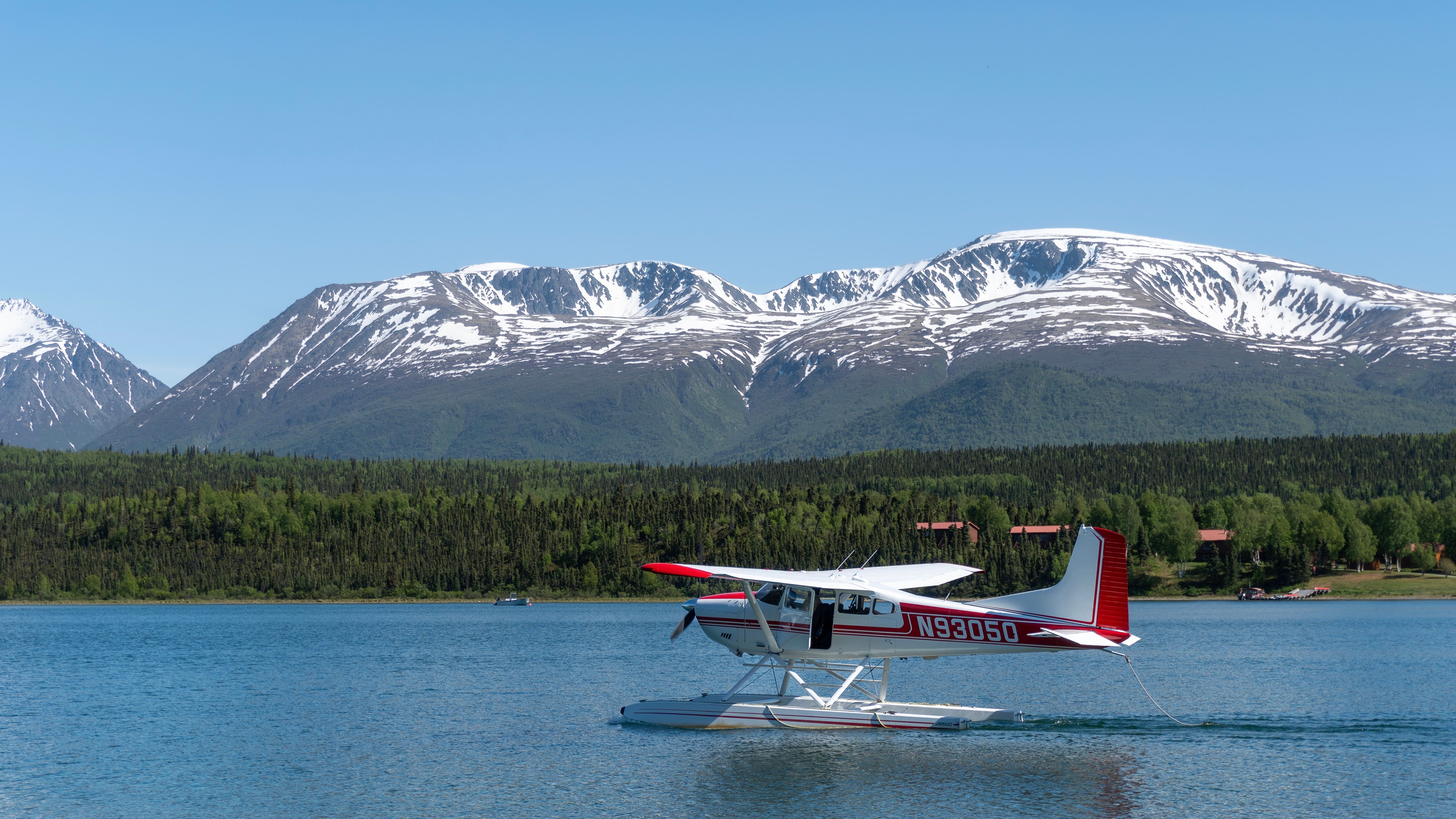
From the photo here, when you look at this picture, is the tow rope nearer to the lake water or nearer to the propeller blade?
the lake water

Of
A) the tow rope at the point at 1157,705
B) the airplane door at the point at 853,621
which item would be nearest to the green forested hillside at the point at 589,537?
the tow rope at the point at 1157,705

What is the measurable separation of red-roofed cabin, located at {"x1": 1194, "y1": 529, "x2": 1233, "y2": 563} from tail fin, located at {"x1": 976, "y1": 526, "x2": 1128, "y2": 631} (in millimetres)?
117985

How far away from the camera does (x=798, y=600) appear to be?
38.3 metres

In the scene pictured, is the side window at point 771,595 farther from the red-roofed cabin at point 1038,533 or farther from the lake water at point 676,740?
the red-roofed cabin at point 1038,533

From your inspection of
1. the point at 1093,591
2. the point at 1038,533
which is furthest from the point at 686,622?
the point at 1038,533

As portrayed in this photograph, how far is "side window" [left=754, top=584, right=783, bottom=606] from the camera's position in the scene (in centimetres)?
3853

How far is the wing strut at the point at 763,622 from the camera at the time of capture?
124 feet

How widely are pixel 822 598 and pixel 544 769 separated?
921cm

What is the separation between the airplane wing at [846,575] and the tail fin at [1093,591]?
8.80ft

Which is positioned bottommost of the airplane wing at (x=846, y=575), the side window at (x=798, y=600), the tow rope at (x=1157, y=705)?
the tow rope at (x=1157, y=705)

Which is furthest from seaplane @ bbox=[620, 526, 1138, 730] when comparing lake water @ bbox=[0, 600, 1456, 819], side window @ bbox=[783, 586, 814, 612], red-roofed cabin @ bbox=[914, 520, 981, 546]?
red-roofed cabin @ bbox=[914, 520, 981, 546]

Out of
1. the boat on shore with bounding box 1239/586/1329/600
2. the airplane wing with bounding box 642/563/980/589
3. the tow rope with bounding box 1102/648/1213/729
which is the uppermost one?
Result: the airplane wing with bounding box 642/563/980/589

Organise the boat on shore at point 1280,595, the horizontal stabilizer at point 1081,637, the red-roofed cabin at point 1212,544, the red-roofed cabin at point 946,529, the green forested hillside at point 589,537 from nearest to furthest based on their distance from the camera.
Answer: the horizontal stabilizer at point 1081,637, the boat on shore at point 1280,595, the green forested hillside at point 589,537, the red-roofed cabin at point 1212,544, the red-roofed cabin at point 946,529

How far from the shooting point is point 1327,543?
140750 mm
